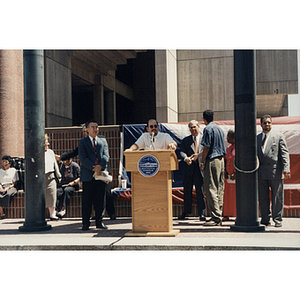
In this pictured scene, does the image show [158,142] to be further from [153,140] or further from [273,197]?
[273,197]

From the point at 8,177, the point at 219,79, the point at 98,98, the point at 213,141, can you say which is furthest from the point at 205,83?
the point at 213,141

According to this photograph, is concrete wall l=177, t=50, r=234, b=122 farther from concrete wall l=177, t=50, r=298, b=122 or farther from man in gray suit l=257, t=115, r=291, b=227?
man in gray suit l=257, t=115, r=291, b=227

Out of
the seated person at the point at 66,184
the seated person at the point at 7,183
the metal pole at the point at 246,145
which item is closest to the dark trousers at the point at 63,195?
the seated person at the point at 66,184

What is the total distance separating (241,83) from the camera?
7629 millimetres

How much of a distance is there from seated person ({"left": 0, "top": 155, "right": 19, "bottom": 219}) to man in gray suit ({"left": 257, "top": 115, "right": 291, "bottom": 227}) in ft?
20.1

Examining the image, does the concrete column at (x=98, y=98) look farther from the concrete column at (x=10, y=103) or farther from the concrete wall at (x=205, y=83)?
the concrete column at (x=10, y=103)

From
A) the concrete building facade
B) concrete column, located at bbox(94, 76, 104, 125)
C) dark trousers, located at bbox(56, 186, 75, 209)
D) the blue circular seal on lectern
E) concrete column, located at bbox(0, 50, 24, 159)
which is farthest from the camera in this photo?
concrete column, located at bbox(94, 76, 104, 125)

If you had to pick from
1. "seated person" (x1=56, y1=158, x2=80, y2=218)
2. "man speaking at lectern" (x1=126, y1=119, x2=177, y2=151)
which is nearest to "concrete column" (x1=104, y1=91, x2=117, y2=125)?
"seated person" (x1=56, y1=158, x2=80, y2=218)

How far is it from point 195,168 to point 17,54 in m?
8.04

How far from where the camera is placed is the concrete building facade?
13883 millimetres

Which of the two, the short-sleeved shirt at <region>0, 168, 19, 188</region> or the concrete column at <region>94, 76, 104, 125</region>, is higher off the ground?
the concrete column at <region>94, 76, 104, 125</region>

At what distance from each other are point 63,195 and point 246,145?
192 inches

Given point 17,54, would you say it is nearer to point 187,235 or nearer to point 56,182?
point 56,182

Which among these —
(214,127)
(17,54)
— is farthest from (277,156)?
(17,54)
